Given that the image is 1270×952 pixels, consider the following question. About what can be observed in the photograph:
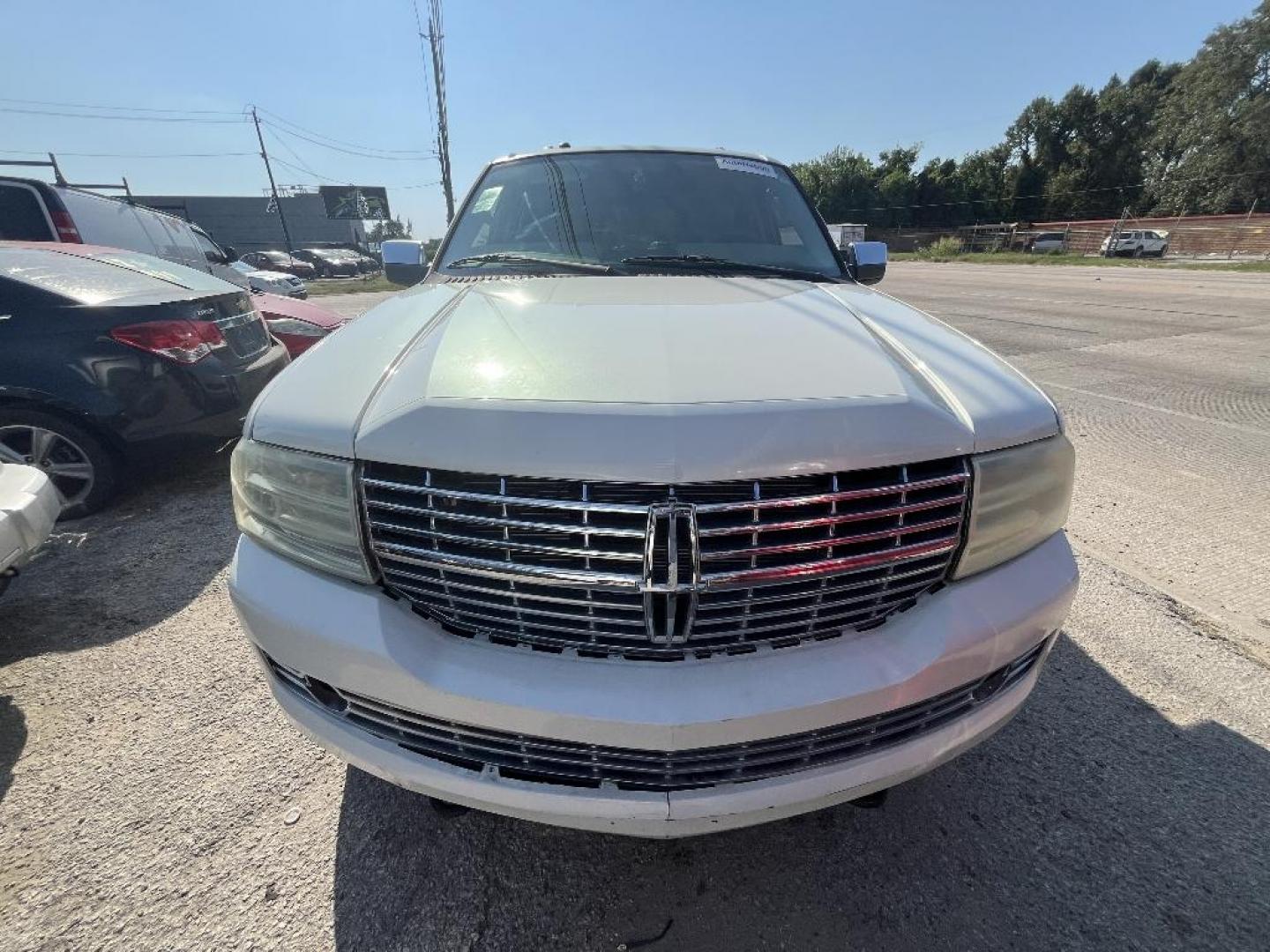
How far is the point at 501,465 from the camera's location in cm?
120

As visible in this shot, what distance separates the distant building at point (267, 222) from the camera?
43750mm

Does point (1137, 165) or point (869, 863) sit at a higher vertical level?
point (1137, 165)

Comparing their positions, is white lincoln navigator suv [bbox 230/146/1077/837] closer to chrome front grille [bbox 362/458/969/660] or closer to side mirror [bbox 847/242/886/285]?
chrome front grille [bbox 362/458/969/660]

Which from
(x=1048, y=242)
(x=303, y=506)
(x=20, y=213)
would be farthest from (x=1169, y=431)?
(x=1048, y=242)

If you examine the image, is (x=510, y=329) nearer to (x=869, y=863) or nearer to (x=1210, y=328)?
(x=869, y=863)

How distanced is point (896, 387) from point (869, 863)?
4.14 ft

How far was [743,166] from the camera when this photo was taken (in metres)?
2.98

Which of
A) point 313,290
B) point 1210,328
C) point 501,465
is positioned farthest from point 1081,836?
point 313,290

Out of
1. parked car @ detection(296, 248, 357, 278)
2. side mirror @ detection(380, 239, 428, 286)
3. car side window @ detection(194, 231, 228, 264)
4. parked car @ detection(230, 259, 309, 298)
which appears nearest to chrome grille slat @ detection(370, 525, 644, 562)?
side mirror @ detection(380, 239, 428, 286)

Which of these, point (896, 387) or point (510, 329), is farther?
point (510, 329)

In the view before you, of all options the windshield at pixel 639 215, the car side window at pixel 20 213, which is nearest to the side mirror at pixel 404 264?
the windshield at pixel 639 215

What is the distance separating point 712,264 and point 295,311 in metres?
5.30

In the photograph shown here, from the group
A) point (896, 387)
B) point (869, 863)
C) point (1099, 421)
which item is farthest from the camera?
point (1099, 421)

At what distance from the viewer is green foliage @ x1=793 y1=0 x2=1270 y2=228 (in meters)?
43.9
